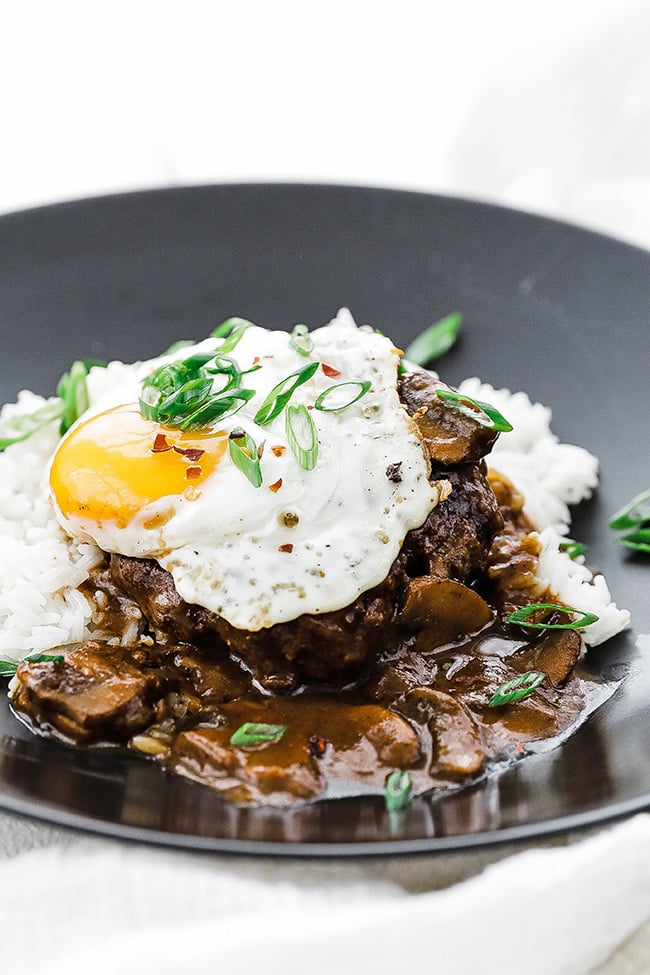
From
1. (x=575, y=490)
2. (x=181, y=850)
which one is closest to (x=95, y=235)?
(x=575, y=490)

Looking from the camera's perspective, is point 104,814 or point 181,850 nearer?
point 181,850

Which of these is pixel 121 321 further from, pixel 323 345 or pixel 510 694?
pixel 510 694

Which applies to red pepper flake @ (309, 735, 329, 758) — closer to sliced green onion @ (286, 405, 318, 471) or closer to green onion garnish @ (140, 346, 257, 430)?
sliced green onion @ (286, 405, 318, 471)

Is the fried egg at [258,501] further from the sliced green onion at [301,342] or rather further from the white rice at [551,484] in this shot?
the white rice at [551,484]

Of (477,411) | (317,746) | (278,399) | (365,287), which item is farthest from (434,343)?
(317,746)

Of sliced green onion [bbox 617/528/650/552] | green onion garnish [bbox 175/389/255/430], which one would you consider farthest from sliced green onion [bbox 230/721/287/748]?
sliced green onion [bbox 617/528/650/552]

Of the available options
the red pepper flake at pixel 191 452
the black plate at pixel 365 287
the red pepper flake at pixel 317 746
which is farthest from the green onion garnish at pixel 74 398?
the red pepper flake at pixel 317 746
